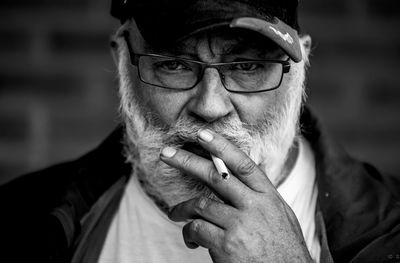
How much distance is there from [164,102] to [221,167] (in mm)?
387

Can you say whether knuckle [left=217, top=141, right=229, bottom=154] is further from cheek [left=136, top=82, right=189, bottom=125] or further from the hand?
cheek [left=136, top=82, right=189, bottom=125]

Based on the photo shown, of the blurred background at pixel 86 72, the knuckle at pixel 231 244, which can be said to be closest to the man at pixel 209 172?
the knuckle at pixel 231 244

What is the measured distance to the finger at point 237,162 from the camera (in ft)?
5.40

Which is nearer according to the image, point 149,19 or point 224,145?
point 224,145

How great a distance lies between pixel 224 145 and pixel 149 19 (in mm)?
477

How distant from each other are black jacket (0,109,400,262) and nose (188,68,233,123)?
47 cm

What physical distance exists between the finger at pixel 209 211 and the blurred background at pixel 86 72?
83.2 inches

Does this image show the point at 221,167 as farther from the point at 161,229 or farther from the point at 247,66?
the point at 161,229

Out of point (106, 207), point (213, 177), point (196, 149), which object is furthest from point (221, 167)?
point (106, 207)

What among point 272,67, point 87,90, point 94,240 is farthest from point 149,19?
point 87,90

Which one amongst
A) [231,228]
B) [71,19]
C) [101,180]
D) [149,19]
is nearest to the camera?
[231,228]

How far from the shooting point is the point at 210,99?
5.91 ft

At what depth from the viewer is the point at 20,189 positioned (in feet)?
7.61

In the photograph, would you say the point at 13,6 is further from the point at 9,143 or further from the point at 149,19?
the point at 149,19
